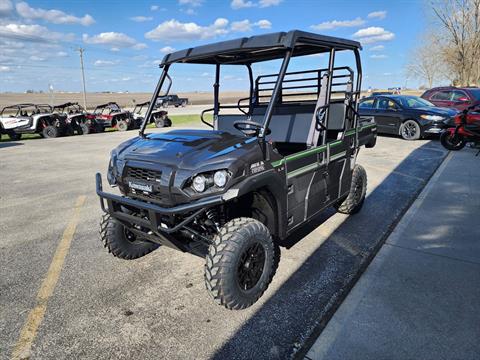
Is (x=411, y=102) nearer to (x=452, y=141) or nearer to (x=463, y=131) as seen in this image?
(x=452, y=141)

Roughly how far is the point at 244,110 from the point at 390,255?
286cm

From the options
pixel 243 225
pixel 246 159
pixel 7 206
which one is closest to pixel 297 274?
pixel 243 225

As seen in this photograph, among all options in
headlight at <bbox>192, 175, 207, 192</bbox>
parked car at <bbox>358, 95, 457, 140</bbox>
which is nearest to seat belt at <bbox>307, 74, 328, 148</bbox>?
headlight at <bbox>192, 175, 207, 192</bbox>

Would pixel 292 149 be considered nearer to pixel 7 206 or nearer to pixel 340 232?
pixel 340 232

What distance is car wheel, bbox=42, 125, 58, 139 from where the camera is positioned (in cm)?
1448

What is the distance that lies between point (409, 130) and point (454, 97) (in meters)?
3.32

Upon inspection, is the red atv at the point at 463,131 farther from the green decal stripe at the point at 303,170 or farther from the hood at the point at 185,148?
the hood at the point at 185,148

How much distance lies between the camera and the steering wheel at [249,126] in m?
2.88

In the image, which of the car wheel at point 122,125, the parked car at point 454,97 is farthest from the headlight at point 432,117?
the car wheel at point 122,125

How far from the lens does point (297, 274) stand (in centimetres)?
333

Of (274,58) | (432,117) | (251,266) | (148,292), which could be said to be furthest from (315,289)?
(432,117)

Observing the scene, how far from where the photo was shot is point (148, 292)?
A: 10.1 ft

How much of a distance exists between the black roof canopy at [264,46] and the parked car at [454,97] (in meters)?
11.3

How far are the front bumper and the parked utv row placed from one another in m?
9.41
